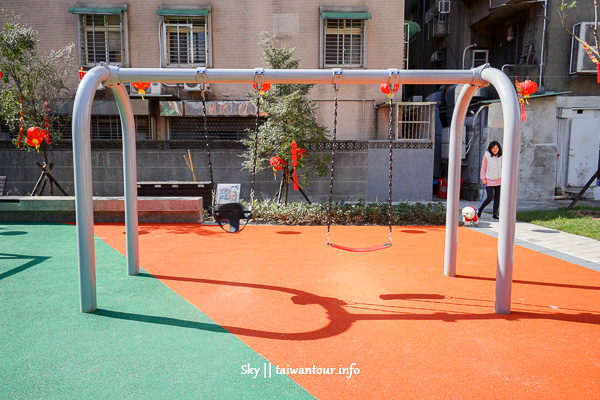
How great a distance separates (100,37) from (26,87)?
427 centimetres

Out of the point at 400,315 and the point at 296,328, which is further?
the point at 400,315

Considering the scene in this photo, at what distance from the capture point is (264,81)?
170 inches

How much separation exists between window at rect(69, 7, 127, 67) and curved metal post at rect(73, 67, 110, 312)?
39.0 feet

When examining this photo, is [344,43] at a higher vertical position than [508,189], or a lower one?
higher

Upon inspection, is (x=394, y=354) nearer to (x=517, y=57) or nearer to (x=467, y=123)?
(x=467, y=123)

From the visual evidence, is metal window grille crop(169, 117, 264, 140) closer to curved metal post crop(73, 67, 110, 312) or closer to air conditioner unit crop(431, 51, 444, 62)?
curved metal post crop(73, 67, 110, 312)

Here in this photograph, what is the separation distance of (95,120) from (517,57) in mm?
15632

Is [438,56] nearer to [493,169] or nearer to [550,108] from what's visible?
[550,108]

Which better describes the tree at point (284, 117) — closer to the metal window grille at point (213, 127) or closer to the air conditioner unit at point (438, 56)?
the metal window grille at point (213, 127)

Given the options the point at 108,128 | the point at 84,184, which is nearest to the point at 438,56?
the point at 108,128

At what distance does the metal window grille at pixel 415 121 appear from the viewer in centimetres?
1334

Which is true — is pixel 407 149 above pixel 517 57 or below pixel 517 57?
below

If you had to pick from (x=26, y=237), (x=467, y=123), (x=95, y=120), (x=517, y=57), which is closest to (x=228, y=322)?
(x=26, y=237)

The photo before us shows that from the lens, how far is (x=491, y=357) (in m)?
3.04
